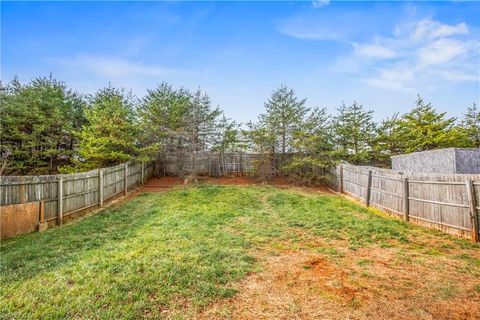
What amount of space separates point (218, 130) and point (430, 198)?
12494mm

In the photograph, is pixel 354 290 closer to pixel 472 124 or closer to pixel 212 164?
pixel 212 164

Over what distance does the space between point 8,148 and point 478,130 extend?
1269 inches

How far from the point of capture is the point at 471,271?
12.4 ft

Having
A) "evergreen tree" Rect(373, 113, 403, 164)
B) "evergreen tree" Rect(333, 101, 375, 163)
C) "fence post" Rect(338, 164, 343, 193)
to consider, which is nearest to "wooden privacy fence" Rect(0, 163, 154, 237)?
"fence post" Rect(338, 164, 343, 193)

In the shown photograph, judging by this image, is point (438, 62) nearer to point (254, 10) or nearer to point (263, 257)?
point (254, 10)

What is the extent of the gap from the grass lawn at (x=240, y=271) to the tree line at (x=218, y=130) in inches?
349

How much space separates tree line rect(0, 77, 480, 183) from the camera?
14922 mm

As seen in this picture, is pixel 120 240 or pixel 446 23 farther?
pixel 446 23

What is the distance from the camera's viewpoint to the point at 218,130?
16625mm

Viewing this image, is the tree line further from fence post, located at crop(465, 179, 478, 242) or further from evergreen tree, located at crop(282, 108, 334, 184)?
fence post, located at crop(465, 179, 478, 242)

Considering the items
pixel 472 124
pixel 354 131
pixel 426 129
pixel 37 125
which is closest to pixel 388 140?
pixel 354 131

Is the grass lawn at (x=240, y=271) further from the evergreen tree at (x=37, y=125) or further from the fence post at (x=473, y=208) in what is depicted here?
the evergreen tree at (x=37, y=125)

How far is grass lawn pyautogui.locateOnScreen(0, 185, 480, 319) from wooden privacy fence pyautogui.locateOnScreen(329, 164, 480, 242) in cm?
48

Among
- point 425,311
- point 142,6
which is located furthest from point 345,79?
point 425,311
